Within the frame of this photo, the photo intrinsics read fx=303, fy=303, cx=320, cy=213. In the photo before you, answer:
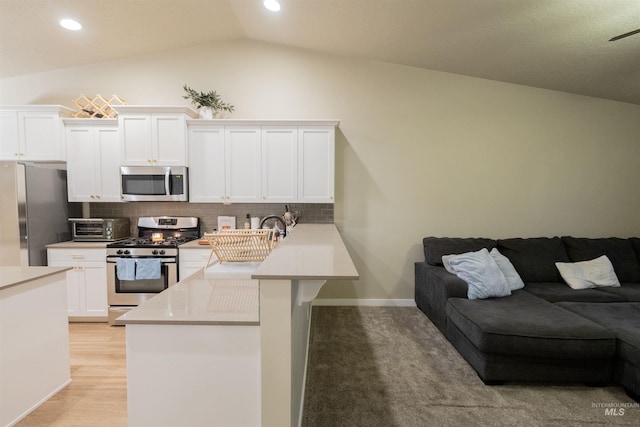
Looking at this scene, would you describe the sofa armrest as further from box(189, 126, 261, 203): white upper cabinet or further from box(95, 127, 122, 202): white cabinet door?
box(95, 127, 122, 202): white cabinet door

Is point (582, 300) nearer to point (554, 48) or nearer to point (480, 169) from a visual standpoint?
point (480, 169)

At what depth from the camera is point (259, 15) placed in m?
3.17

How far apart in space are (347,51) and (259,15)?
3.53 ft

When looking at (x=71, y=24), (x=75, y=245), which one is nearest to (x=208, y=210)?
(x=75, y=245)

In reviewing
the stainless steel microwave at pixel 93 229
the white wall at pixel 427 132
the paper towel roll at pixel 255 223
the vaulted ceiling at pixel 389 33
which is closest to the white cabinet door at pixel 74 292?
the stainless steel microwave at pixel 93 229

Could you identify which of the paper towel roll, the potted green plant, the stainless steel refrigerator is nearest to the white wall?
the potted green plant

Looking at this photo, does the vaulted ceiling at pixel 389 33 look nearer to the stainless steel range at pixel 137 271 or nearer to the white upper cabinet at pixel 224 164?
the white upper cabinet at pixel 224 164

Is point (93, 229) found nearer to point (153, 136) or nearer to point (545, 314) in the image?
point (153, 136)

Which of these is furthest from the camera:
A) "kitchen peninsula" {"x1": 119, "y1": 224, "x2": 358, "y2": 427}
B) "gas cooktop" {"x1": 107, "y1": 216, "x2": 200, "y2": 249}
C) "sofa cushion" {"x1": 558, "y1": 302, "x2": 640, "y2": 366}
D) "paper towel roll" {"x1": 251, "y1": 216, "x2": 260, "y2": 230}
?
"gas cooktop" {"x1": 107, "y1": 216, "x2": 200, "y2": 249}

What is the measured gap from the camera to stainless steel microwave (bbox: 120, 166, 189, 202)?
3500mm

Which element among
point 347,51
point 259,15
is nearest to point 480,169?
point 347,51

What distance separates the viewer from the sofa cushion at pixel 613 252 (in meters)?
3.38

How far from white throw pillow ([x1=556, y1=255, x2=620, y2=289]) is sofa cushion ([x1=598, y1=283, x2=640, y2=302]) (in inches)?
3.0

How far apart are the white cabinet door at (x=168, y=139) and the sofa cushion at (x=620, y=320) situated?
4.16m
